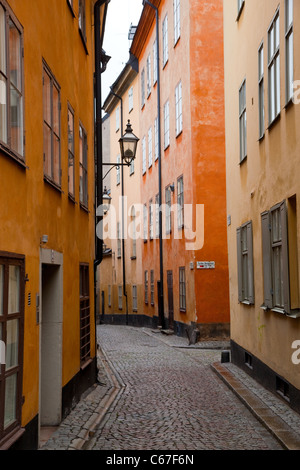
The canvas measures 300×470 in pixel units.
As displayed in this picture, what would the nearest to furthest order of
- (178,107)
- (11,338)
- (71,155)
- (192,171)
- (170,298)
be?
1. (11,338)
2. (71,155)
3. (192,171)
4. (178,107)
5. (170,298)

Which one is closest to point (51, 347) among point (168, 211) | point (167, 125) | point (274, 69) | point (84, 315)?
point (84, 315)

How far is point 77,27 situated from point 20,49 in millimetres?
5218

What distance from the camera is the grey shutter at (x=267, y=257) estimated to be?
11.3m

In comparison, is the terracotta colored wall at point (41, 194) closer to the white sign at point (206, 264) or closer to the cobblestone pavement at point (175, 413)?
the cobblestone pavement at point (175, 413)

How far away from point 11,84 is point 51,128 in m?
2.44

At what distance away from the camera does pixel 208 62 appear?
73.9ft

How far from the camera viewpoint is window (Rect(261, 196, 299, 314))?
967 centimetres

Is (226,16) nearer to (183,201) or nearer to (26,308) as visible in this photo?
(183,201)

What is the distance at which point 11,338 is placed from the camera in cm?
638

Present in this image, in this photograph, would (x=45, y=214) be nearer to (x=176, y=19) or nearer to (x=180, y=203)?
(x=180, y=203)

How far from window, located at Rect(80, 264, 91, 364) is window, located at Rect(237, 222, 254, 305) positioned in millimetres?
2988

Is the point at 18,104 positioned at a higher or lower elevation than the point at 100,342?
higher
